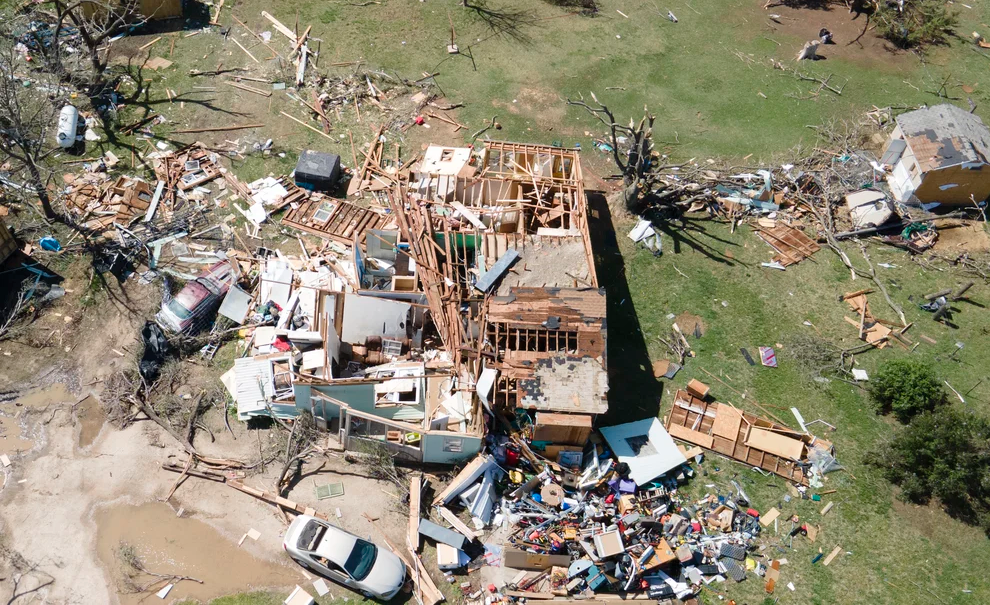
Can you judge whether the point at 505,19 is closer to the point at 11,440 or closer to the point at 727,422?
the point at 727,422

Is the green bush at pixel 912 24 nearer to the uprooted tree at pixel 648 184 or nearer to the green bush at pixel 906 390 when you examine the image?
the uprooted tree at pixel 648 184

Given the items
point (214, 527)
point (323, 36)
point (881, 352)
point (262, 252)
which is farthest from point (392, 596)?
point (323, 36)

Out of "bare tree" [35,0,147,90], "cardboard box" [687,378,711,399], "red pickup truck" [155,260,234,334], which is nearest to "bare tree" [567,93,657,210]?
"cardboard box" [687,378,711,399]

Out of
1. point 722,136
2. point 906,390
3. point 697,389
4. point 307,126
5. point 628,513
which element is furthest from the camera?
point 722,136


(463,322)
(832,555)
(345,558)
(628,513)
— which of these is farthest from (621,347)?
(345,558)

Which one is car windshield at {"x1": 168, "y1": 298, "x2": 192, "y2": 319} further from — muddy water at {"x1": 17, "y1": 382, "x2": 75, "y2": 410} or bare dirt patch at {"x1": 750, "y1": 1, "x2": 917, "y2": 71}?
bare dirt patch at {"x1": 750, "y1": 1, "x2": 917, "y2": 71}

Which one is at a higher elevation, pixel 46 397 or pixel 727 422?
pixel 727 422

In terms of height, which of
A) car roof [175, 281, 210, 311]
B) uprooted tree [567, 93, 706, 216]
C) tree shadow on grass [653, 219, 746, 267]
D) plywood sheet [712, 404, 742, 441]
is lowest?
plywood sheet [712, 404, 742, 441]
